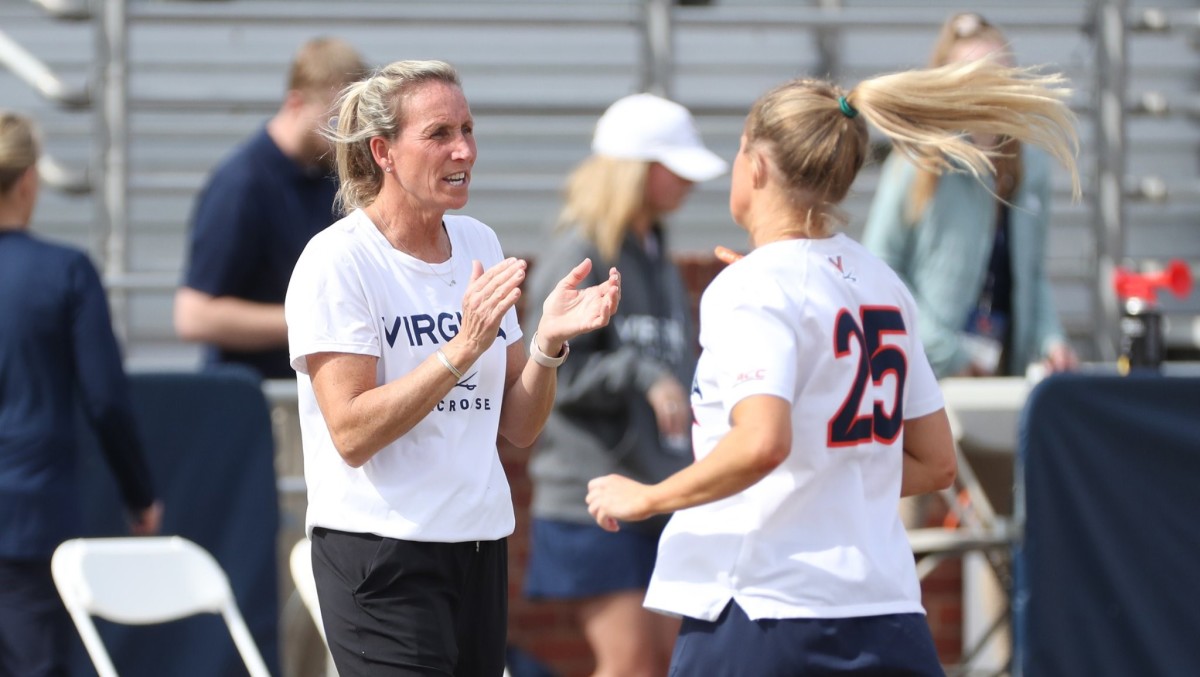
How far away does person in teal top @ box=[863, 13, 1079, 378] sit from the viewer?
5.36 meters

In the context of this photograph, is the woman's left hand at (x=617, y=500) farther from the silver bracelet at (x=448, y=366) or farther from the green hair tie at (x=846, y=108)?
the green hair tie at (x=846, y=108)

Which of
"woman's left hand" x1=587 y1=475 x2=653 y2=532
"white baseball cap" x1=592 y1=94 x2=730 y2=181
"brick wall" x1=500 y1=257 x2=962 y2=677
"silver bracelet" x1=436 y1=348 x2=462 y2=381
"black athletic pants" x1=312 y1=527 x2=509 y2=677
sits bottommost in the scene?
"brick wall" x1=500 y1=257 x2=962 y2=677

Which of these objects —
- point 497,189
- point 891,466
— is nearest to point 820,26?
point 497,189

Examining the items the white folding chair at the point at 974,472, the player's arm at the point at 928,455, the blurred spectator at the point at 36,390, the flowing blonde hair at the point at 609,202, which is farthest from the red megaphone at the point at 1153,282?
the blurred spectator at the point at 36,390

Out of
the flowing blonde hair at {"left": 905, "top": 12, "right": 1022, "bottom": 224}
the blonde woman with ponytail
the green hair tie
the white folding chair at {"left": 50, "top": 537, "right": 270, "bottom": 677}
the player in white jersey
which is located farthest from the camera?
the flowing blonde hair at {"left": 905, "top": 12, "right": 1022, "bottom": 224}

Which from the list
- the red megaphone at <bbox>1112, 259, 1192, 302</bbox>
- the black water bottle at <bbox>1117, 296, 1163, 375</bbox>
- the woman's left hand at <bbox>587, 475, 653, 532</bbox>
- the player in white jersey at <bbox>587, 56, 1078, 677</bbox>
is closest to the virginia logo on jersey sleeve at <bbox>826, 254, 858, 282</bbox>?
the player in white jersey at <bbox>587, 56, 1078, 677</bbox>

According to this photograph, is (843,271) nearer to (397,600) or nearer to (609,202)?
(397,600)

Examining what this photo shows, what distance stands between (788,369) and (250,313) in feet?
8.01

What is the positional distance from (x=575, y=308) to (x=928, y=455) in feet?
2.76

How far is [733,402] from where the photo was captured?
310cm

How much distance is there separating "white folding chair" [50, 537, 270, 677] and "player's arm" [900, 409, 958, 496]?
2010mm

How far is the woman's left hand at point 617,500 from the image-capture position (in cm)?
311

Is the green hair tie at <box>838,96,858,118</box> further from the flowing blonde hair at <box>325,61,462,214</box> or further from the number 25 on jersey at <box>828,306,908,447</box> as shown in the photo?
the flowing blonde hair at <box>325,61,462,214</box>

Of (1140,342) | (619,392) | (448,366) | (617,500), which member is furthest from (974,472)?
(448,366)
